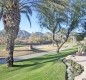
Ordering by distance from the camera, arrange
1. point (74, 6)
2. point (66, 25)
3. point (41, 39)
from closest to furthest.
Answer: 1. point (74, 6)
2. point (66, 25)
3. point (41, 39)

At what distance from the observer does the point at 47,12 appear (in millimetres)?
22797

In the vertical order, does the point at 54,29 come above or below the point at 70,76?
above

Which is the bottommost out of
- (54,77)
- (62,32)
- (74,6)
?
(54,77)

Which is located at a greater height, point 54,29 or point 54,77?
point 54,29

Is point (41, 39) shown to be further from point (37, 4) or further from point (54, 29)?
point (37, 4)

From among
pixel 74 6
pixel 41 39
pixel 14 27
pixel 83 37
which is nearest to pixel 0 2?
pixel 14 27

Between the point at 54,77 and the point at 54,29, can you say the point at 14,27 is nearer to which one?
the point at 54,77

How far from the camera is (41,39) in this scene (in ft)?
355

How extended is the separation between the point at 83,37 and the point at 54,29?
6.06 metres

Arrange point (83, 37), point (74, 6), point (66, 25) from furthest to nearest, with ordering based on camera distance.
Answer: point (83, 37) < point (66, 25) < point (74, 6)

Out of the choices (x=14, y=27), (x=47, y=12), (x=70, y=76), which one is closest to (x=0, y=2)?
(x=14, y=27)

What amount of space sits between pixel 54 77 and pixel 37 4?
871cm

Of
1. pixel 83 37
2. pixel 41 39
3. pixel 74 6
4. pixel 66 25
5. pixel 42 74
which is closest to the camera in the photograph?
pixel 42 74

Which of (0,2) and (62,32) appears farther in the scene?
(62,32)
